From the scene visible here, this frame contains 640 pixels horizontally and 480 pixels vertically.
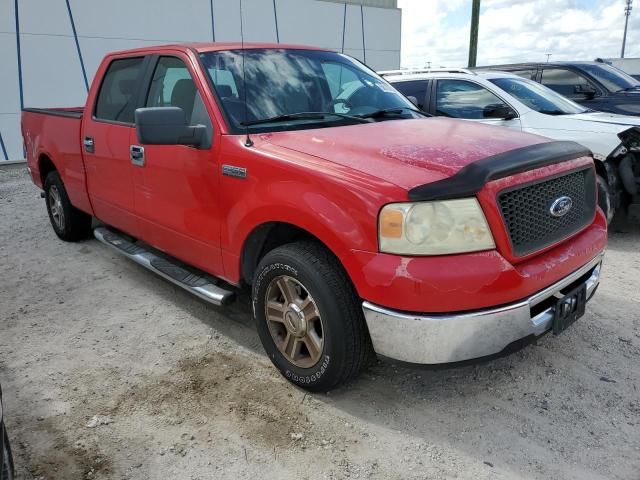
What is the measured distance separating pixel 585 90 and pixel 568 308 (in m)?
6.83

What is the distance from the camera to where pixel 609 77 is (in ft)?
28.6

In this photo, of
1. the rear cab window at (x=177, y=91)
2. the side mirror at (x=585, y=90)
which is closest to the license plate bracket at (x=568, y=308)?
the rear cab window at (x=177, y=91)

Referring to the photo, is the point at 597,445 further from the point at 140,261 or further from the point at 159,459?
the point at 140,261

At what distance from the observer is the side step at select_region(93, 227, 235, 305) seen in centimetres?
333

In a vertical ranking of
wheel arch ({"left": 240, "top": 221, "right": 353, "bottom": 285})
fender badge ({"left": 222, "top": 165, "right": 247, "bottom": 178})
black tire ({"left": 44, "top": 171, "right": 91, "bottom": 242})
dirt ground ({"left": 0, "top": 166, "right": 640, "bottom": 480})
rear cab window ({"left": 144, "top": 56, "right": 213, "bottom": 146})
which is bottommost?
dirt ground ({"left": 0, "top": 166, "right": 640, "bottom": 480})

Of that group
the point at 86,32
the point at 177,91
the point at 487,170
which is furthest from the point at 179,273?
the point at 86,32

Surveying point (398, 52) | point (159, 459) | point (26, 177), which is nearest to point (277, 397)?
point (159, 459)

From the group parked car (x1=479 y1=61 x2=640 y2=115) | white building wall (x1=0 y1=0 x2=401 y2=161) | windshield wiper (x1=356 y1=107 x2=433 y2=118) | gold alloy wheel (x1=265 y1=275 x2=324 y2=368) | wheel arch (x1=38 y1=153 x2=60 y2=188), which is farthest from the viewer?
white building wall (x1=0 y1=0 x2=401 y2=161)

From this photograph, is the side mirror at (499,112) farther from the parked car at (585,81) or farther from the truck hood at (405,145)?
the truck hood at (405,145)

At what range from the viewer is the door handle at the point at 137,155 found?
3787 millimetres

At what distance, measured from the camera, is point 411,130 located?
314cm

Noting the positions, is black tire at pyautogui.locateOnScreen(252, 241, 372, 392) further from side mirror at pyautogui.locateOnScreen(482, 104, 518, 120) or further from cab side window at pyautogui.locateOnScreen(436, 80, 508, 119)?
→ cab side window at pyautogui.locateOnScreen(436, 80, 508, 119)

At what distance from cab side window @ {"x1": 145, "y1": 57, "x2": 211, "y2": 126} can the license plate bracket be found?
222 centimetres

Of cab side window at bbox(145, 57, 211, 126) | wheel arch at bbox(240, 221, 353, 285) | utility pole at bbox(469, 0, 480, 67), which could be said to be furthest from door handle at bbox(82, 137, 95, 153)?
utility pole at bbox(469, 0, 480, 67)
